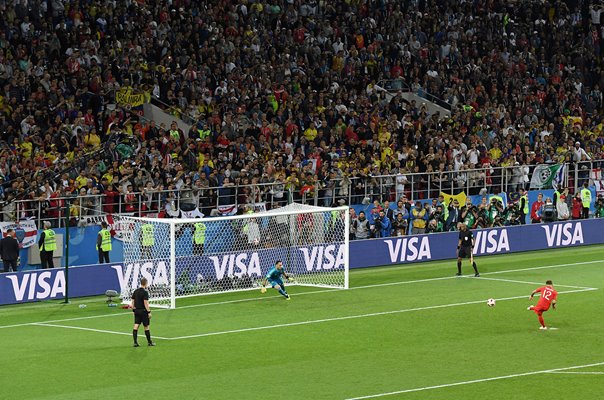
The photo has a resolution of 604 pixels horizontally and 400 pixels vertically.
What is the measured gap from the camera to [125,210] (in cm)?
3750

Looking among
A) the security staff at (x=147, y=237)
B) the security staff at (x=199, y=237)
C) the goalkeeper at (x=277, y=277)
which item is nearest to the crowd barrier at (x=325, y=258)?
the security staff at (x=199, y=237)

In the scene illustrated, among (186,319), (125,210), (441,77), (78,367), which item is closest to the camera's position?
(78,367)

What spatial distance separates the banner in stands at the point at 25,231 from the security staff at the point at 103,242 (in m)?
1.79

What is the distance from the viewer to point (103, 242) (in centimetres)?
3616

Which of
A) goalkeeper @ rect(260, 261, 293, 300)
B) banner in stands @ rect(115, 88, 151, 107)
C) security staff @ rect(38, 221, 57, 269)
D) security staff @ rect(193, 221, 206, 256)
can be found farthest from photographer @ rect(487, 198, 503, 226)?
security staff @ rect(38, 221, 57, 269)

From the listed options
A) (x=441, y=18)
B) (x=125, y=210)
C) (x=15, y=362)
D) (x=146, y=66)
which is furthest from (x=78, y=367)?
(x=441, y=18)

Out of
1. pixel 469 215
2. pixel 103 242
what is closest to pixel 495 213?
pixel 469 215

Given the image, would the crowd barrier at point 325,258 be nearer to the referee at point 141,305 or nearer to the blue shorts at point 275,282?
the blue shorts at point 275,282

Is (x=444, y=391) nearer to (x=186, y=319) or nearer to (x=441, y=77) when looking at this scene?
(x=186, y=319)

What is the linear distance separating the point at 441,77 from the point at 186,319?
22.5 m

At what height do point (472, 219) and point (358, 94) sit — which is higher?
point (358, 94)

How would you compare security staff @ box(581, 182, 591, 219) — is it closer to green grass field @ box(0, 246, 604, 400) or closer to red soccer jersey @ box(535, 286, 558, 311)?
green grass field @ box(0, 246, 604, 400)

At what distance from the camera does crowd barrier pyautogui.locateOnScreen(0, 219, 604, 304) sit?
109 feet

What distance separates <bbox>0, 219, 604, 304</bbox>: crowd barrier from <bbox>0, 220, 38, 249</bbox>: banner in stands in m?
2.51
